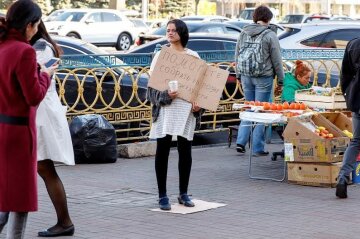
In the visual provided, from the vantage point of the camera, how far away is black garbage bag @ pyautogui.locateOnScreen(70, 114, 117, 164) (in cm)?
1140

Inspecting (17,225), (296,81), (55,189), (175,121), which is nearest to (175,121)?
(175,121)

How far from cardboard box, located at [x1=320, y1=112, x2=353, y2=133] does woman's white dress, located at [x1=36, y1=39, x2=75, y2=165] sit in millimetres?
4267

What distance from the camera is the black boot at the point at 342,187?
9219 millimetres

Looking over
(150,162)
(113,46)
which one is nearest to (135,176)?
(150,162)

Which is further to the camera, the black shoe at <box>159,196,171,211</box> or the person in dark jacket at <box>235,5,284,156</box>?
the person in dark jacket at <box>235,5,284,156</box>

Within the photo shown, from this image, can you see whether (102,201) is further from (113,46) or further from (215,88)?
(113,46)

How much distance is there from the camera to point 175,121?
27.9 feet

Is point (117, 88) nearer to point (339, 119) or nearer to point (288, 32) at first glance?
point (339, 119)

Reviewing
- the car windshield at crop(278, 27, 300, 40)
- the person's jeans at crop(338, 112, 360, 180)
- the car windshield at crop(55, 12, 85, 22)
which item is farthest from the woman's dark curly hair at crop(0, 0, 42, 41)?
the car windshield at crop(55, 12, 85, 22)

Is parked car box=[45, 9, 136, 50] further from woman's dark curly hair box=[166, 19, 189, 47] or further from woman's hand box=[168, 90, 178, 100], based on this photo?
woman's hand box=[168, 90, 178, 100]

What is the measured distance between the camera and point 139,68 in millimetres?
12555

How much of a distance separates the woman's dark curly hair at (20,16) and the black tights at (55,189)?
144 centimetres

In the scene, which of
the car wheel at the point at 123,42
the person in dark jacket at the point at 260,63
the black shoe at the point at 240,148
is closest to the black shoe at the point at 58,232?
the person in dark jacket at the point at 260,63

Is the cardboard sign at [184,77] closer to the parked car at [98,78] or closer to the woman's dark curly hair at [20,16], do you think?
the woman's dark curly hair at [20,16]
